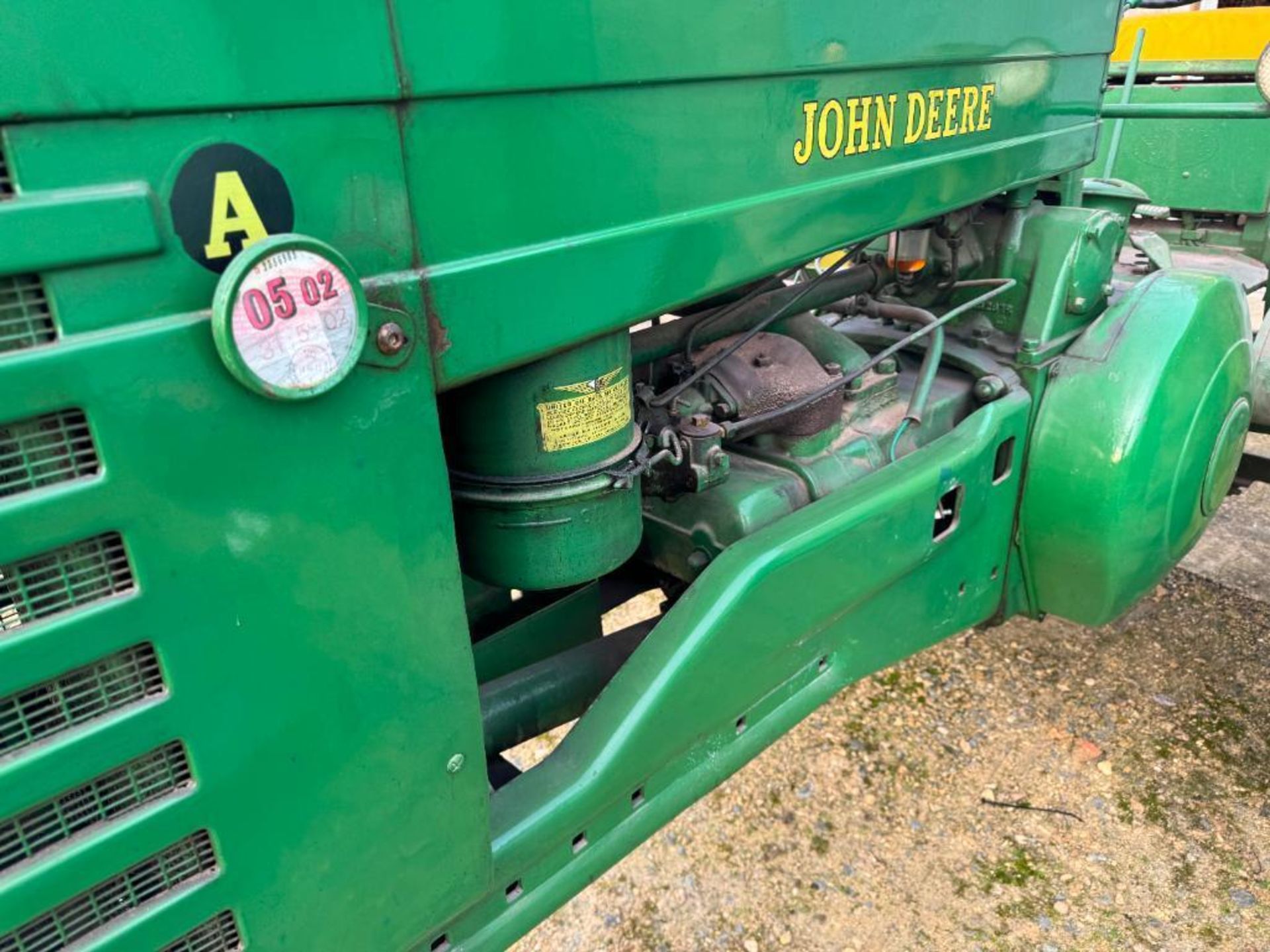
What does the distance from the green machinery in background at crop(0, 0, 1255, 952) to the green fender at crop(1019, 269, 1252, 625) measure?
0.02m

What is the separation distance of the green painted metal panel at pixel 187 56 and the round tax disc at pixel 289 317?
0.41 ft

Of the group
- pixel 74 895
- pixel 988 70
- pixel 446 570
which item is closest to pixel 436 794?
pixel 446 570

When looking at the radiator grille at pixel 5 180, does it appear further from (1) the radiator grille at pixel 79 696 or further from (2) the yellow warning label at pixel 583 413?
(2) the yellow warning label at pixel 583 413

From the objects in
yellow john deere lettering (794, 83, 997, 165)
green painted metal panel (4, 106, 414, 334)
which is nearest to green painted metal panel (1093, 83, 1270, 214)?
yellow john deere lettering (794, 83, 997, 165)

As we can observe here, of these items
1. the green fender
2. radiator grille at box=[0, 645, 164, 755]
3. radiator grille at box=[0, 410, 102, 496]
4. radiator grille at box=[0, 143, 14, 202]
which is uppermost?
radiator grille at box=[0, 143, 14, 202]

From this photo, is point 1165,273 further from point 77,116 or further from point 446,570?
point 77,116

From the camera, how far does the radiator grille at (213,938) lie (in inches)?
38.1

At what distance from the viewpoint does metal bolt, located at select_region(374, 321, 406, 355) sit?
36.7 inches

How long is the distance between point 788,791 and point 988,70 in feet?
5.31

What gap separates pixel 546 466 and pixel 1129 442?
1.28 m

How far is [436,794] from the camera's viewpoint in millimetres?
1132

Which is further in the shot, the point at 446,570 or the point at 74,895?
the point at 446,570

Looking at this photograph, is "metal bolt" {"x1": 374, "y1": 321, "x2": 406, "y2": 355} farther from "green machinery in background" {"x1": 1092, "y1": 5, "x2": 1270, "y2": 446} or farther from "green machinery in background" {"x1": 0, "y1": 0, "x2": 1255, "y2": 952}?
"green machinery in background" {"x1": 1092, "y1": 5, "x2": 1270, "y2": 446}

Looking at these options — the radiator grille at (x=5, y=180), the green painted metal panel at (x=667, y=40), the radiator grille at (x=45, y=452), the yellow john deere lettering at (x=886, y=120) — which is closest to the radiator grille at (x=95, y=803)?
the radiator grille at (x=45, y=452)
